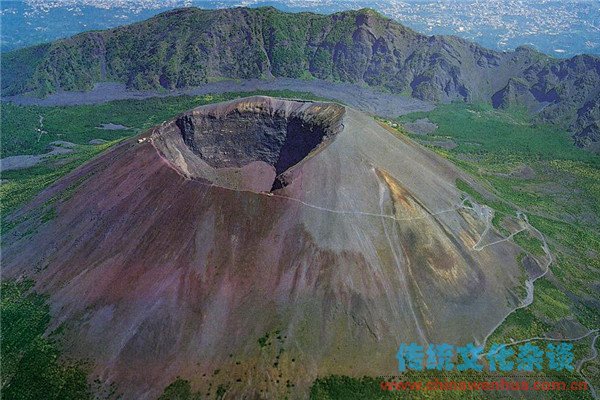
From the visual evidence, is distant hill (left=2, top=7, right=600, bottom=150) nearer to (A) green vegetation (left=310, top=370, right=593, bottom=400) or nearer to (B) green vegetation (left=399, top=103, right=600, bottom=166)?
(B) green vegetation (left=399, top=103, right=600, bottom=166)

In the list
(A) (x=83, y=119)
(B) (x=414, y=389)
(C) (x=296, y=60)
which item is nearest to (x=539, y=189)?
(B) (x=414, y=389)

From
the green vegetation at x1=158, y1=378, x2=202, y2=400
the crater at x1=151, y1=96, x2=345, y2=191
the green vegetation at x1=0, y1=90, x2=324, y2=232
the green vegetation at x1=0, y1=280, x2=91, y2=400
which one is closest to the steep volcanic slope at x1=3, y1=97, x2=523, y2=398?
the green vegetation at x1=158, y1=378, x2=202, y2=400

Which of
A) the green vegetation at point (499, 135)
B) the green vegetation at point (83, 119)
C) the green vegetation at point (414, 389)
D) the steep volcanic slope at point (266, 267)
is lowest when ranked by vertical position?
the green vegetation at point (499, 135)

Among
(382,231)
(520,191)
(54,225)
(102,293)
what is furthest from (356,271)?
(520,191)

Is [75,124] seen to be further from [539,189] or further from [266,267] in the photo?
[539,189]

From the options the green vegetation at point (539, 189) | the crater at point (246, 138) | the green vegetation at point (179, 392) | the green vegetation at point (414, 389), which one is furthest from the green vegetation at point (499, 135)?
the green vegetation at point (179, 392)

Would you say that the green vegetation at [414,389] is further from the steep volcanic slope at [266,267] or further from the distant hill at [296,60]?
the distant hill at [296,60]

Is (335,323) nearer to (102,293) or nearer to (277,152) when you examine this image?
(102,293)
